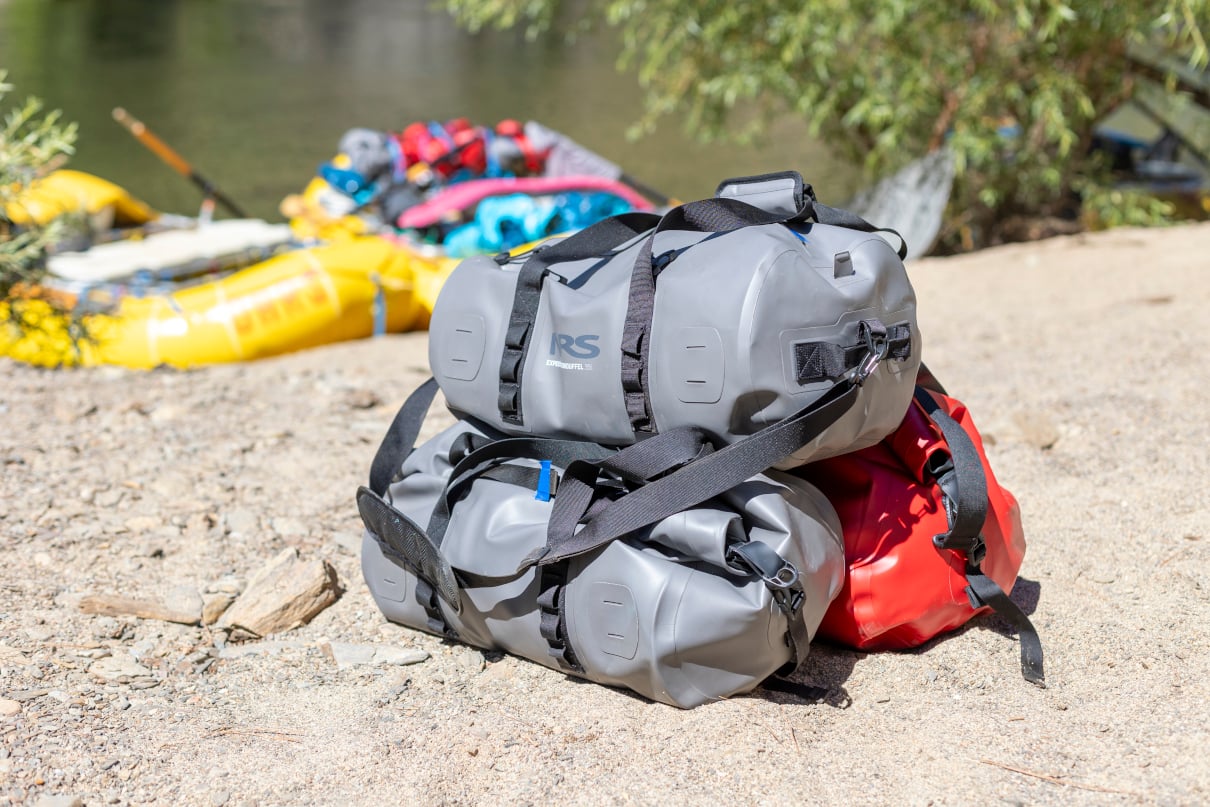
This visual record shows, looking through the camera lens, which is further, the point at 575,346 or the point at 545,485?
the point at 545,485

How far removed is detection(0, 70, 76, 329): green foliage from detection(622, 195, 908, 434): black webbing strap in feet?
12.6

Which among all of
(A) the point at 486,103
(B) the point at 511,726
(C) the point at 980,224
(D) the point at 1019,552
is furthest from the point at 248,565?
(A) the point at 486,103

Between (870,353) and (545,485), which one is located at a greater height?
(870,353)

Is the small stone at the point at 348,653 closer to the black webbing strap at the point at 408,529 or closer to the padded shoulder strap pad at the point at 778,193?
the black webbing strap at the point at 408,529

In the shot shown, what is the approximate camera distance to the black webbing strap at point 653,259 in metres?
2.53

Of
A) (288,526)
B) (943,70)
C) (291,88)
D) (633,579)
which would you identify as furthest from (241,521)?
(291,88)

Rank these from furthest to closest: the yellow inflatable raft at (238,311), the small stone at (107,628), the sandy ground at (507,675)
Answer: the yellow inflatable raft at (238,311) → the small stone at (107,628) → the sandy ground at (507,675)

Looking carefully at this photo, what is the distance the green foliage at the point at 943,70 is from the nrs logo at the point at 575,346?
5754mm

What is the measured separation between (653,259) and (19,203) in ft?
13.7

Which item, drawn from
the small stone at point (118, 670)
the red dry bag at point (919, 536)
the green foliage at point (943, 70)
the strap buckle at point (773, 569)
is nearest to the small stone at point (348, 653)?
the small stone at point (118, 670)

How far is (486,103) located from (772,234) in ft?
58.8

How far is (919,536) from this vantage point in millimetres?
2734

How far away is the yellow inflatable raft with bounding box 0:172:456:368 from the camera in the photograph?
5793mm

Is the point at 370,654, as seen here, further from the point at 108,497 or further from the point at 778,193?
the point at 778,193
